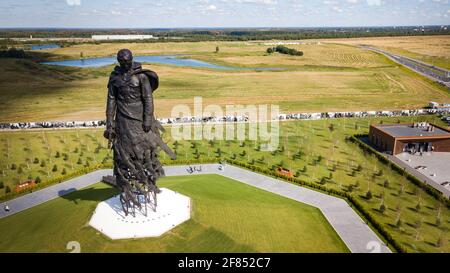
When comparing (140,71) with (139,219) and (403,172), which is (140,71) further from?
(403,172)

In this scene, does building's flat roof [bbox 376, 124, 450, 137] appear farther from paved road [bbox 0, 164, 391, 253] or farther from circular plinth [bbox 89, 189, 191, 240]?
circular plinth [bbox 89, 189, 191, 240]

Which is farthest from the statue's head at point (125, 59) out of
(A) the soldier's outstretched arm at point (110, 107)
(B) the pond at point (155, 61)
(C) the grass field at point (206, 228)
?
(B) the pond at point (155, 61)

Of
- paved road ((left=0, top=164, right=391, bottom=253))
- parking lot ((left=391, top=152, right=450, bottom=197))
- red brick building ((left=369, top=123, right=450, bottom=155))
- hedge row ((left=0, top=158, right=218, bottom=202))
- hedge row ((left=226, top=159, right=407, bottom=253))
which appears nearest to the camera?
hedge row ((left=226, top=159, right=407, bottom=253))

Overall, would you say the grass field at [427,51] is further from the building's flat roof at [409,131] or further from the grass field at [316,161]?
the building's flat roof at [409,131]

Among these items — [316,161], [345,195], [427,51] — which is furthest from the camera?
[427,51]

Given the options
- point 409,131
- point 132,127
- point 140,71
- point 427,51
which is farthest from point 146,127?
point 427,51

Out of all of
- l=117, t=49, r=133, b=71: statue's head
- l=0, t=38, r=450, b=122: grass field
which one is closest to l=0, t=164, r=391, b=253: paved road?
l=117, t=49, r=133, b=71: statue's head
